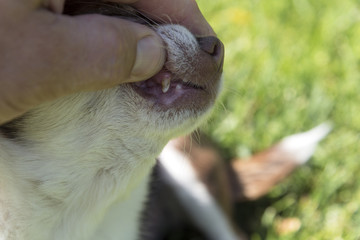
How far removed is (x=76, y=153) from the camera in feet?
5.87

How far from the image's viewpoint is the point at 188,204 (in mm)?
3109

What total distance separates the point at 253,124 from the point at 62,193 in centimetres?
209

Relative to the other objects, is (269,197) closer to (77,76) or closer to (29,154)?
(29,154)

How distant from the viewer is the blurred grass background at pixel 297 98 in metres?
3.06

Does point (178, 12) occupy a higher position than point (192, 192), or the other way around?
point (178, 12)

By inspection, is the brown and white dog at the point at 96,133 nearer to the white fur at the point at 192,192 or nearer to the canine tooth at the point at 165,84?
the canine tooth at the point at 165,84

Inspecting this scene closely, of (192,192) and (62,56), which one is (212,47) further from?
(192,192)

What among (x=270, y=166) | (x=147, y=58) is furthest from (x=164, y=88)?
(x=270, y=166)

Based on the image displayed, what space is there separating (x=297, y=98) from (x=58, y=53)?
2.69 meters

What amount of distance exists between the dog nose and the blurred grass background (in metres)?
0.92

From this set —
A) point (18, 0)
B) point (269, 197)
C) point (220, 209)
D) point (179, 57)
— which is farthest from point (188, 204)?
point (18, 0)

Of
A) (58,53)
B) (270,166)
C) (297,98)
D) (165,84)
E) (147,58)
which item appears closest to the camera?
(58,53)

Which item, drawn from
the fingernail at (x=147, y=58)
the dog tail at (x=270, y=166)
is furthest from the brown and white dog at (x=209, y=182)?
the fingernail at (x=147, y=58)

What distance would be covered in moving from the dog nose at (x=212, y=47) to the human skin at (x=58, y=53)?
10.3 inches
